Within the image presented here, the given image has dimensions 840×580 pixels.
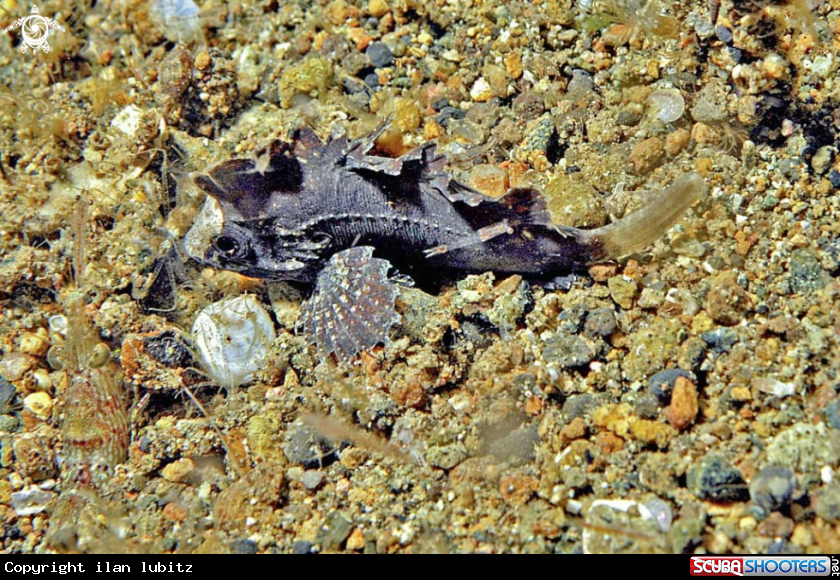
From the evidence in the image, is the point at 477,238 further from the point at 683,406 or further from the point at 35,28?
the point at 35,28

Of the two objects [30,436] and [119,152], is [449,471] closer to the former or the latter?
[30,436]

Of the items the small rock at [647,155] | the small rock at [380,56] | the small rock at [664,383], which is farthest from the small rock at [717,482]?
the small rock at [380,56]

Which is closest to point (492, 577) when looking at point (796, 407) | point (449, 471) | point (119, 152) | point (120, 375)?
point (449, 471)

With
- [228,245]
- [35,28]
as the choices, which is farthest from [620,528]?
[35,28]

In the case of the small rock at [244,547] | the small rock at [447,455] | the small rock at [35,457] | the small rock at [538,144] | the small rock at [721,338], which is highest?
the small rock at [538,144]

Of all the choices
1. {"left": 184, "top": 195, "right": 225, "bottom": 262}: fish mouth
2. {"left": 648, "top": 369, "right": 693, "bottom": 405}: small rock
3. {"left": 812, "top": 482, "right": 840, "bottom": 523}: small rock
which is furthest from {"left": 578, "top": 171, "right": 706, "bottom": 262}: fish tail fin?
{"left": 184, "top": 195, "right": 225, "bottom": 262}: fish mouth

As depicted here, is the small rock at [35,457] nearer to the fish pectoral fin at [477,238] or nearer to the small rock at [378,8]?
the fish pectoral fin at [477,238]
